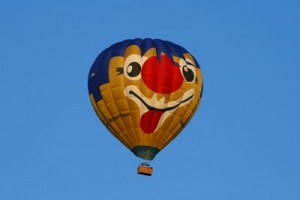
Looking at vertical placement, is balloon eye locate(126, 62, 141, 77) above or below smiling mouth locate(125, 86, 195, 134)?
above

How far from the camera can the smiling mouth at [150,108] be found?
246ft

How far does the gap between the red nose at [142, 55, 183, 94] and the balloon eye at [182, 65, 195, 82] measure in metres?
0.34

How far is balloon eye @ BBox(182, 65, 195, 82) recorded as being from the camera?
75.9 metres

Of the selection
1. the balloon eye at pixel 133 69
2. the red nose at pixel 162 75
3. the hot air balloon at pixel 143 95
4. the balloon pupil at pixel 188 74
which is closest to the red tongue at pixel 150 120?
the hot air balloon at pixel 143 95

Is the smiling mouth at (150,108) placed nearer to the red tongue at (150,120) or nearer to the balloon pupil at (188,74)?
the red tongue at (150,120)

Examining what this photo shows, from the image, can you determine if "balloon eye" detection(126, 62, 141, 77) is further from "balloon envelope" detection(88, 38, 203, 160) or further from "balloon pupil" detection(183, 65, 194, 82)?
"balloon pupil" detection(183, 65, 194, 82)

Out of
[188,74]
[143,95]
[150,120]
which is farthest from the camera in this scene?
[188,74]

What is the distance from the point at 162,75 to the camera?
75.2 metres

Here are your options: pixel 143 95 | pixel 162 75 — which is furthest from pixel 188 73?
pixel 143 95

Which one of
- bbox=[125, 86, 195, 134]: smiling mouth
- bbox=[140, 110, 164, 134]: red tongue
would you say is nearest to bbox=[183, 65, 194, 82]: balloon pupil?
bbox=[125, 86, 195, 134]: smiling mouth

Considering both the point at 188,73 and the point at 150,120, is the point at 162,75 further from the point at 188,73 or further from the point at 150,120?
the point at 150,120

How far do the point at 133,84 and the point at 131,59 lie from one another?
1.28 m

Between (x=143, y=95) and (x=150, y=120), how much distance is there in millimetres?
1254

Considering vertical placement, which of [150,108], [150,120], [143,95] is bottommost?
[150,120]
